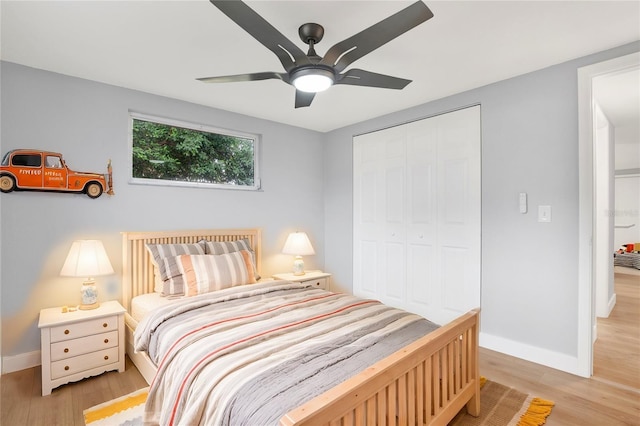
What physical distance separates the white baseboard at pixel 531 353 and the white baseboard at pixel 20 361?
398cm

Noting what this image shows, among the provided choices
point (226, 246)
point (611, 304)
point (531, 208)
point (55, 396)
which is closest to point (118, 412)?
point (55, 396)

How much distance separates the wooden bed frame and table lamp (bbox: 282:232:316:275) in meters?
1.91

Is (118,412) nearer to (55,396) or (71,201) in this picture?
(55,396)

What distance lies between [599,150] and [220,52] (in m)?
4.71

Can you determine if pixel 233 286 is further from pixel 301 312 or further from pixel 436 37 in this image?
pixel 436 37

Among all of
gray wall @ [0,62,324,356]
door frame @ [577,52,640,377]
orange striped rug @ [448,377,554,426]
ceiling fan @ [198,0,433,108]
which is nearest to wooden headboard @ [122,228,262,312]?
gray wall @ [0,62,324,356]

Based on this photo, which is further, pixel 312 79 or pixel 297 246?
pixel 297 246

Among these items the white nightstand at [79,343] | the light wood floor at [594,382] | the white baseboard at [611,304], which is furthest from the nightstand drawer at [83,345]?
the white baseboard at [611,304]

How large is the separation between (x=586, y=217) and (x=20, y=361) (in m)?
4.69

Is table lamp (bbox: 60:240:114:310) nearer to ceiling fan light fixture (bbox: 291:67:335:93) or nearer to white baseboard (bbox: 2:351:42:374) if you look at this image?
white baseboard (bbox: 2:351:42:374)

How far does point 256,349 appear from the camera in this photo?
1635mm

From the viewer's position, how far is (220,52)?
2375 mm

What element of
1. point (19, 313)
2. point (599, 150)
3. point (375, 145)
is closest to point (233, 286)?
point (19, 313)

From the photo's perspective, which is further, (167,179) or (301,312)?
(167,179)
